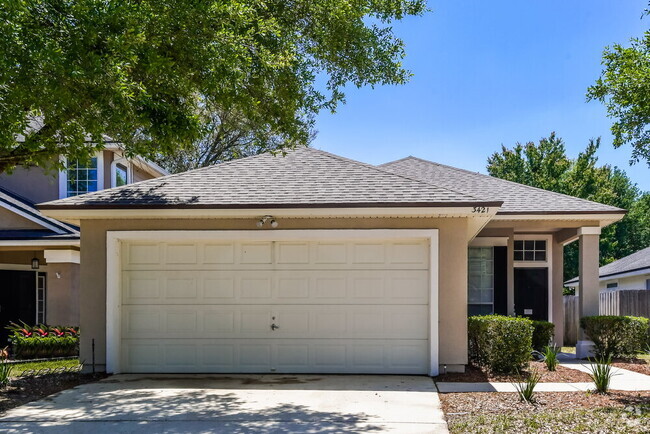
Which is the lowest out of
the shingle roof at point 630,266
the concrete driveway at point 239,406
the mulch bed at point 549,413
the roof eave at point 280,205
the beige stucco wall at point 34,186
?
the concrete driveway at point 239,406

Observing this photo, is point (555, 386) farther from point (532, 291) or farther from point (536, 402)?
point (532, 291)

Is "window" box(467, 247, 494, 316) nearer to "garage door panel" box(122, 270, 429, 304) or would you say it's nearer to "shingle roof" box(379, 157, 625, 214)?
"shingle roof" box(379, 157, 625, 214)

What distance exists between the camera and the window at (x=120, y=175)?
1858 cm

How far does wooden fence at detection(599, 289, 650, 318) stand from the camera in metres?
19.0

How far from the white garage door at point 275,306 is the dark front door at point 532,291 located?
5.94m

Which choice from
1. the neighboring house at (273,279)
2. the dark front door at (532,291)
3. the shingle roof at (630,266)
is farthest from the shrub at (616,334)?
the shingle roof at (630,266)

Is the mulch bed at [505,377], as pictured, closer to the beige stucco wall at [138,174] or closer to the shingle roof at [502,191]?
the shingle roof at [502,191]

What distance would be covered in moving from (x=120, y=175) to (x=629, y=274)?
57.0 ft

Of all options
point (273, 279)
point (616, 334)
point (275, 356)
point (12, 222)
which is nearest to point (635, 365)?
point (616, 334)

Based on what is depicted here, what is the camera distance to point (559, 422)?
7.67 m

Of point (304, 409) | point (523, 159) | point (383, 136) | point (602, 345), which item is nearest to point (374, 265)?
point (304, 409)

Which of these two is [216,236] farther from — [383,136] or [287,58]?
[383,136]

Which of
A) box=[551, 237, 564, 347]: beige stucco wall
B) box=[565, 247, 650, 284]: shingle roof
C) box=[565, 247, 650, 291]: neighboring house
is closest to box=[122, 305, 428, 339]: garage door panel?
box=[551, 237, 564, 347]: beige stucco wall

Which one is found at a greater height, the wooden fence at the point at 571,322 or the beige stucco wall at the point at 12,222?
the beige stucco wall at the point at 12,222
